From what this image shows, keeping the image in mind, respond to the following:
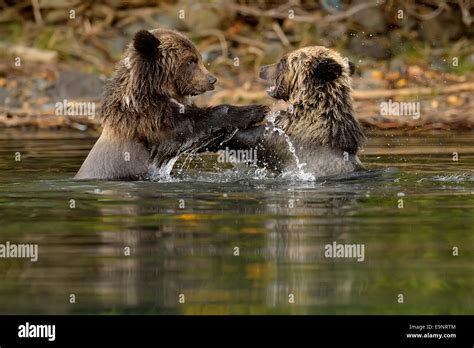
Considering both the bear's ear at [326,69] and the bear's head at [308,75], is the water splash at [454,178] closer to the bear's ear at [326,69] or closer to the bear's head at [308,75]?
the bear's head at [308,75]

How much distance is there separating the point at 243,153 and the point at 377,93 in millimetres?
8499

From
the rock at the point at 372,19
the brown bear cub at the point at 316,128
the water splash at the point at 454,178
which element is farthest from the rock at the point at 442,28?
the brown bear cub at the point at 316,128

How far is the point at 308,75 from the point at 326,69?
0.81ft

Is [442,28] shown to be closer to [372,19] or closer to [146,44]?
[372,19]

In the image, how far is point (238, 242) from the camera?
9180 millimetres

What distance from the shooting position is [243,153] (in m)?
12.9

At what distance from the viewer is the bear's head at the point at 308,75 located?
12.6 metres

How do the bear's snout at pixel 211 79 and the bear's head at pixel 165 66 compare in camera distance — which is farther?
the bear's snout at pixel 211 79

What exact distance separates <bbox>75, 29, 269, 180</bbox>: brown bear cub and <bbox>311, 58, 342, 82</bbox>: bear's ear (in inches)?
26.4

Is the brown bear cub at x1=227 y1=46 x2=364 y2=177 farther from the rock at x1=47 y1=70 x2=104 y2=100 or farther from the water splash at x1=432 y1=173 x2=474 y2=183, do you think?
the rock at x1=47 y1=70 x2=104 y2=100

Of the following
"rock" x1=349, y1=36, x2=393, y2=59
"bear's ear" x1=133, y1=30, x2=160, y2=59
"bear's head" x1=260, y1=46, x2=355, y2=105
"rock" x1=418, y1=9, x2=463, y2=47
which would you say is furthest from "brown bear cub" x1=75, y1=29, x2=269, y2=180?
"rock" x1=418, y1=9, x2=463, y2=47

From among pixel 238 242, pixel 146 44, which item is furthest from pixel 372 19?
pixel 238 242
